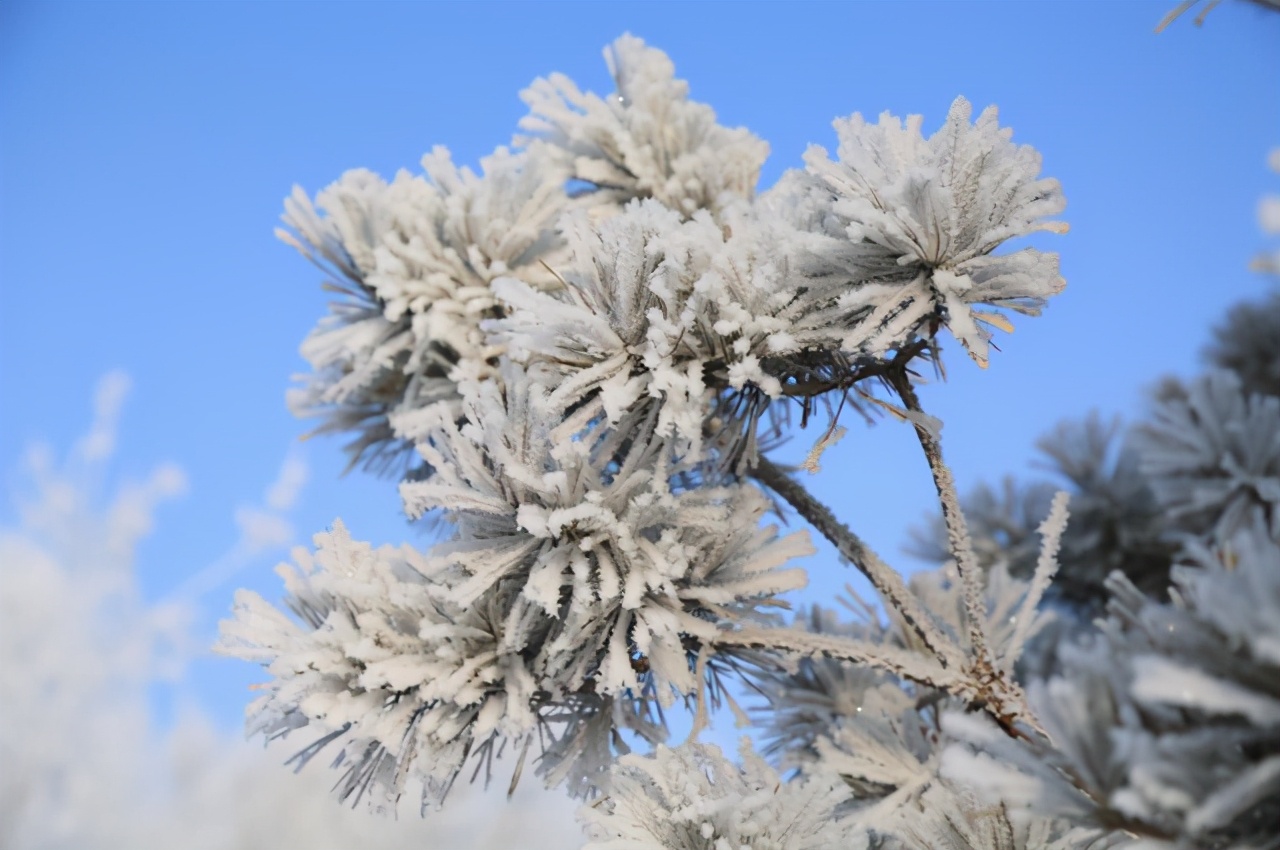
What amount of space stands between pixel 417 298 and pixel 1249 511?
66cm

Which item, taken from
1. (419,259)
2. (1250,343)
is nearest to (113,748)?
(419,259)

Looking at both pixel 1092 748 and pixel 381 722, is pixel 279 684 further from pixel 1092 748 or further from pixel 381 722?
pixel 1092 748

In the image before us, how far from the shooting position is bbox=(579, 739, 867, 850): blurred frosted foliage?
0.49 meters

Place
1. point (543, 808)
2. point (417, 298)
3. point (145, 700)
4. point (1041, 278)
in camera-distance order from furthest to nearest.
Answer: point (145, 700) → point (543, 808) → point (417, 298) → point (1041, 278)

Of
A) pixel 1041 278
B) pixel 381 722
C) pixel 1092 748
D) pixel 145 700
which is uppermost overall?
pixel 145 700

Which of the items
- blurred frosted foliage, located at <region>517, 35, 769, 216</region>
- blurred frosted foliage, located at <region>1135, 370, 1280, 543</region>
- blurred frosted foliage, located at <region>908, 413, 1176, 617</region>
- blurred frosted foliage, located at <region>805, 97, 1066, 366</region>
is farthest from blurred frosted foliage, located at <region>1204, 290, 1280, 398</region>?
blurred frosted foliage, located at <region>805, 97, 1066, 366</region>

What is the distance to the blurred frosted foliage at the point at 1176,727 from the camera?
0.93 feet

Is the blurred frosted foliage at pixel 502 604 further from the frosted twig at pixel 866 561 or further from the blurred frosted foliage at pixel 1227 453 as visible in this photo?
the blurred frosted foliage at pixel 1227 453

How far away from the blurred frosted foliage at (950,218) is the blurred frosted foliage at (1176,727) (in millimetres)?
198

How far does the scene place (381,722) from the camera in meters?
0.55

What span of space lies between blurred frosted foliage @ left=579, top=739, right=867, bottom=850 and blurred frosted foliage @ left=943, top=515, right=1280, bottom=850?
176 millimetres

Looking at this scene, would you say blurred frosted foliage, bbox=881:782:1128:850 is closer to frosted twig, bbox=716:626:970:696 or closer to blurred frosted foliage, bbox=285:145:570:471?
frosted twig, bbox=716:626:970:696

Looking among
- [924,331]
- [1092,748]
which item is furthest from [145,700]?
[1092,748]

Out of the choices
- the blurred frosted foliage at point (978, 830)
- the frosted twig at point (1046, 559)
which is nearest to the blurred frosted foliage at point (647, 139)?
the frosted twig at point (1046, 559)
